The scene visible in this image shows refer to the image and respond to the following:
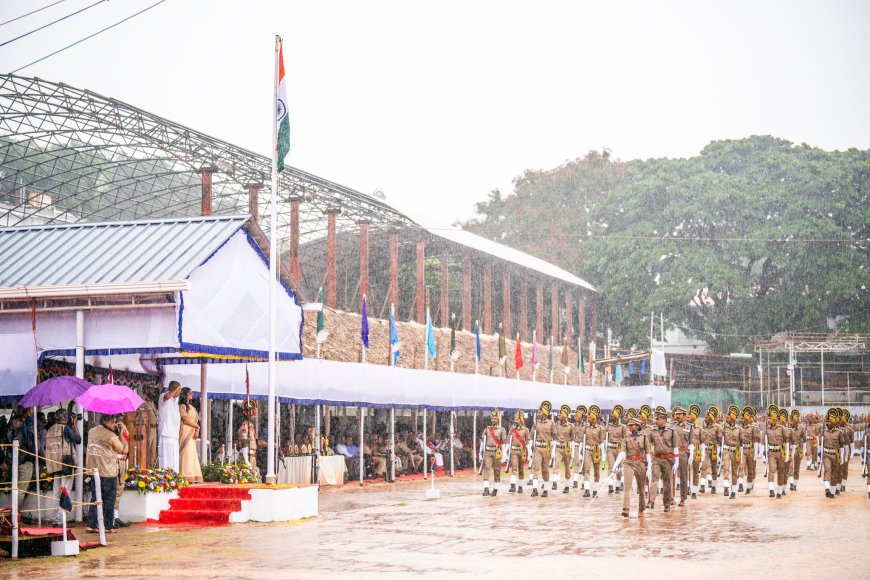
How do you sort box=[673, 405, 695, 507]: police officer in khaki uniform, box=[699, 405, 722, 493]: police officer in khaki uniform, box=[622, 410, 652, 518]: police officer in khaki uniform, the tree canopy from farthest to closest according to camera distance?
the tree canopy < box=[699, 405, 722, 493]: police officer in khaki uniform < box=[673, 405, 695, 507]: police officer in khaki uniform < box=[622, 410, 652, 518]: police officer in khaki uniform

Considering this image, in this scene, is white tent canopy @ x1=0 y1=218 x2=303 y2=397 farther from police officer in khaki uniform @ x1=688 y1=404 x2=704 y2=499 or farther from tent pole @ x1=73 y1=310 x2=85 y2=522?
police officer in khaki uniform @ x1=688 y1=404 x2=704 y2=499

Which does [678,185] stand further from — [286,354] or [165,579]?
[165,579]

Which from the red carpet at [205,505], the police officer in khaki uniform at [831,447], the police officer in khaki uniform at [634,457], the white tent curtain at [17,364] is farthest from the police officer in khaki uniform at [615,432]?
the white tent curtain at [17,364]

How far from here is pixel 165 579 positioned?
12.2 metres

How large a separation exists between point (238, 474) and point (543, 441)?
24.3 ft

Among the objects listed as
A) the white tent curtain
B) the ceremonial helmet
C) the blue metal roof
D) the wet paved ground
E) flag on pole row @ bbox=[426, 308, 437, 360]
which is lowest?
the wet paved ground

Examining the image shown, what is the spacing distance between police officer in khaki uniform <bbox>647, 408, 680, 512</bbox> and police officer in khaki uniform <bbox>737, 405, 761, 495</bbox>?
16.7ft

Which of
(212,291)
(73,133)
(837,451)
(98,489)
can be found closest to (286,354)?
(212,291)

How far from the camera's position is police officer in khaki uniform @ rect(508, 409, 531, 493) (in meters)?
25.4

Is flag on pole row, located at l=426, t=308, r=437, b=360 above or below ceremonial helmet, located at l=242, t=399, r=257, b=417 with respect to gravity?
above

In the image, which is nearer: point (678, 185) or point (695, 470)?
point (695, 470)

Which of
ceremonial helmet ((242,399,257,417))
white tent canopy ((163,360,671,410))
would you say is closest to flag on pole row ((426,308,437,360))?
white tent canopy ((163,360,671,410))

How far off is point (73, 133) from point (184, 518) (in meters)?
19.5

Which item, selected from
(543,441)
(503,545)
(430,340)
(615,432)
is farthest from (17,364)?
(430,340)
